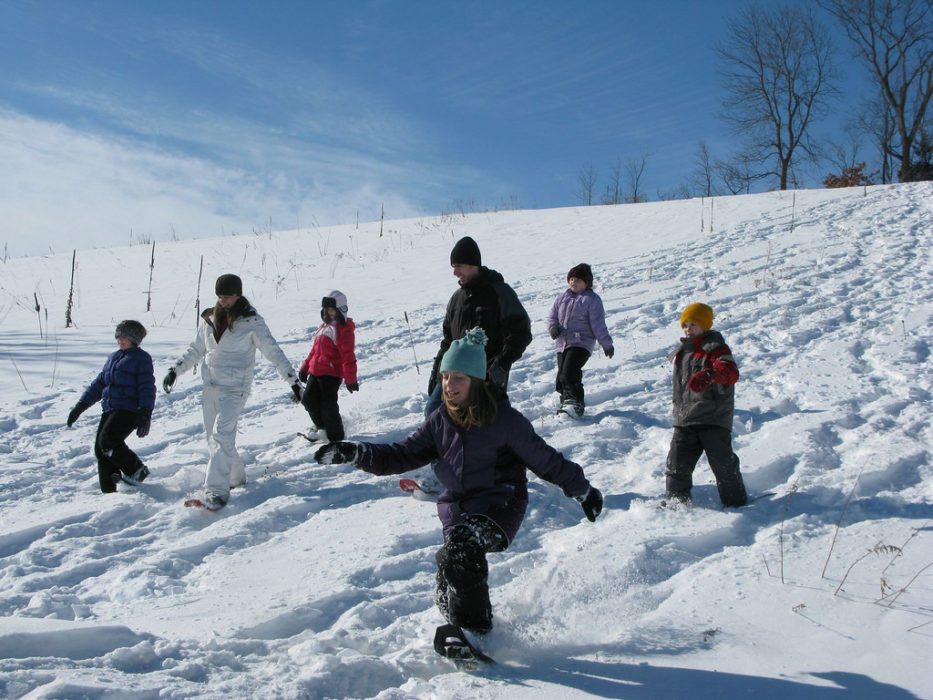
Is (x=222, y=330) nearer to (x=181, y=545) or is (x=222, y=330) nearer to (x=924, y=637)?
(x=181, y=545)

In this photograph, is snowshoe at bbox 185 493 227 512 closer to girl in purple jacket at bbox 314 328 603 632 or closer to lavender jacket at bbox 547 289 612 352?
girl in purple jacket at bbox 314 328 603 632

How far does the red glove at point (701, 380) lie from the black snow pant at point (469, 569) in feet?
6.29

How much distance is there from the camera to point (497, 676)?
114 inches

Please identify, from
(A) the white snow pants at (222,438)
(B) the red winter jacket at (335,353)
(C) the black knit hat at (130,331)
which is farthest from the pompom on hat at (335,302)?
(C) the black knit hat at (130,331)

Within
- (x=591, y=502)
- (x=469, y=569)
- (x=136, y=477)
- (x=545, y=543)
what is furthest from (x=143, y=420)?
(x=591, y=502)

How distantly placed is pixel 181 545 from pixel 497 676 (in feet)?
8.60

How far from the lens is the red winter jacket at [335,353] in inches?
246

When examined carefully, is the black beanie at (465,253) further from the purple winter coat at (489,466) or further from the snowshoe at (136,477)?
the snowshoe at (136,477)

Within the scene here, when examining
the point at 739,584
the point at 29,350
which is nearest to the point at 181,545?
the point at 739,584

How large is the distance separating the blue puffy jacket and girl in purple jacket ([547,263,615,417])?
3680 millimetres

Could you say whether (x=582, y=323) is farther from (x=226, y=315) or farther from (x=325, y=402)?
(x=226, y=315)

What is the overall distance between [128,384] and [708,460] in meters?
4.55

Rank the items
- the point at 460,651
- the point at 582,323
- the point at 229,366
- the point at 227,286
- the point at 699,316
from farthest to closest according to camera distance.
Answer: the point at 582,323 < the point at 229,366 < the point at 227,286 < the point at 699,316 < the point at 460,651

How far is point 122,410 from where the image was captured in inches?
224
